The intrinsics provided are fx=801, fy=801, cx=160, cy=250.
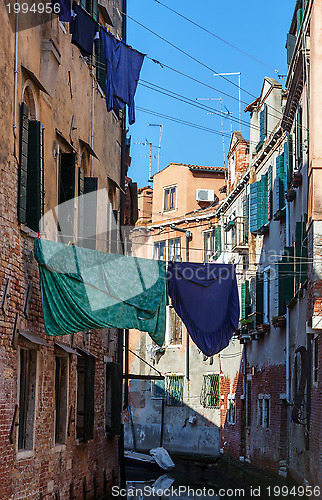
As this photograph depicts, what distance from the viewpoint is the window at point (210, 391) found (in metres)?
30.8

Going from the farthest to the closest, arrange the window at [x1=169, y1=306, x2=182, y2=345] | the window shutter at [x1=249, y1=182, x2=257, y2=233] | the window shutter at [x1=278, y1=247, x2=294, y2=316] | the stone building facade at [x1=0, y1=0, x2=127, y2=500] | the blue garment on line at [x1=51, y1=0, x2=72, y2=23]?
the window at [x1=169, y1=306, x2=182, y2=345] → the window shutter at [x1=249, y1=182, x2=257, y2=233] → the window shutter at [x1=278, y1=247, x2=294, y2=316] → the blue garment on line at [x1=51, y1=0, x2=72, y2=23] → the stone building facade at [x1=0, y1=0, x2=127, y2=500]

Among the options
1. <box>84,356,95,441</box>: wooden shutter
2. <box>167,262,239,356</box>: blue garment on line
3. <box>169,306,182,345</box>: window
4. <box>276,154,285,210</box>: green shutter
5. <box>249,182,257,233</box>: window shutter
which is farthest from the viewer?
<box>169,306,182,345</box>: window

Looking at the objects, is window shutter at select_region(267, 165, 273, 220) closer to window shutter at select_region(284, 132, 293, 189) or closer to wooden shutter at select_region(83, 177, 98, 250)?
window shutter at select_region(284, 132, 293, 189)

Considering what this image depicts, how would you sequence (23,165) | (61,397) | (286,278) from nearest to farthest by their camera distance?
(23,165) → (61,397) → (286,278)

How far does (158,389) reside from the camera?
32938mm

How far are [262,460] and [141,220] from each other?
18.1 m

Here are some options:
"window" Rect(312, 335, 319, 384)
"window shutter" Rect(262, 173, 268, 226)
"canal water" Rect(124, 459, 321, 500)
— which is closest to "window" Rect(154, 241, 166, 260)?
"canal water" Rect(124, 459, 321, 500)

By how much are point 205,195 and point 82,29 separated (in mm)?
22662

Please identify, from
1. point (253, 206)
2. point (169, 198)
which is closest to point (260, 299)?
point (253, 206)

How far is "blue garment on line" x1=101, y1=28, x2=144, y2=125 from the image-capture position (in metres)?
13.9

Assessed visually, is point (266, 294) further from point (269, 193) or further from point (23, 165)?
point (23, 165)

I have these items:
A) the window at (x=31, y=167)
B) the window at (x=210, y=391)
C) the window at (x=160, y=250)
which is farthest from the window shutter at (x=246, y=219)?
the window at (x=31, y=167)

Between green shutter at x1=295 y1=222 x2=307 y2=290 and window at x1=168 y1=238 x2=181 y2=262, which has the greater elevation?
window at x1=168 y1=238 x2=181 y2=262

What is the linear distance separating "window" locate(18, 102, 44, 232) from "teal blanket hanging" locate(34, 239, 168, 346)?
44cm
